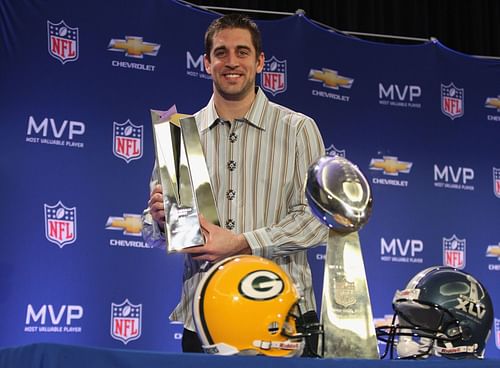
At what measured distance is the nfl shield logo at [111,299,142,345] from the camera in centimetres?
411

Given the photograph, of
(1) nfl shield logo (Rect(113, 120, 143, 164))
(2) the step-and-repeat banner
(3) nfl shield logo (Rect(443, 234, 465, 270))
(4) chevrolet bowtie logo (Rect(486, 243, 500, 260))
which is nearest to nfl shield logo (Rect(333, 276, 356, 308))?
(2) the step-and-repeat banner

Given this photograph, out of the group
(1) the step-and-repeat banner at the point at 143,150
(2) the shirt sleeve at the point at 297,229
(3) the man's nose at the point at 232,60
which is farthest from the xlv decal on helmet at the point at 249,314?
(1) the step-and-repeat banner at the point at 143,150

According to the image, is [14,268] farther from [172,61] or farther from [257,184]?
[257,184]

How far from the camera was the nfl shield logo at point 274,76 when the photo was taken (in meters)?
4.73

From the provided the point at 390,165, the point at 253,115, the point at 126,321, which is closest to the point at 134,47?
the point at 126,321

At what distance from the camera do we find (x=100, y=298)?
4.11 m

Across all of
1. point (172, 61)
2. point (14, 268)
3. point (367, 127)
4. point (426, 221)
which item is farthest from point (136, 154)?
point (426, 221)

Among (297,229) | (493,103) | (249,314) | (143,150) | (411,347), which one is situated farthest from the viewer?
(493,103)

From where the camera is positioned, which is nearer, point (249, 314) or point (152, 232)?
point (249, 314)

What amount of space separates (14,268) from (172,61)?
1344 mm

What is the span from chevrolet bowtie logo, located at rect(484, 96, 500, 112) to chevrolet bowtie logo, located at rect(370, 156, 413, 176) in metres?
0.74

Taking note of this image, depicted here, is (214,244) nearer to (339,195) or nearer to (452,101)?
(339,195)

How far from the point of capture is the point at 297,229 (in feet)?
6.27

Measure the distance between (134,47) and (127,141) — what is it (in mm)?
493
